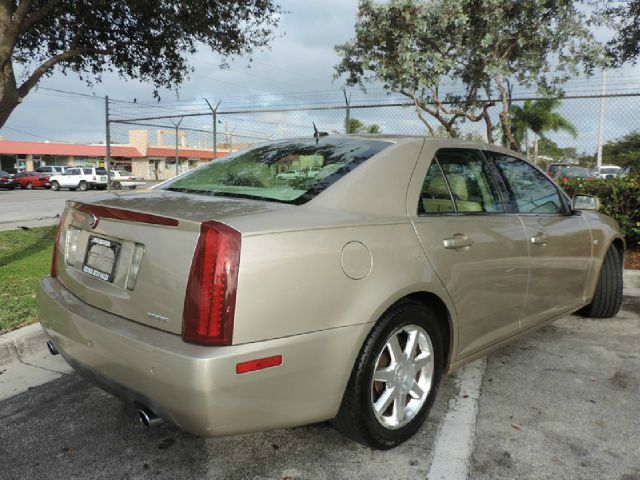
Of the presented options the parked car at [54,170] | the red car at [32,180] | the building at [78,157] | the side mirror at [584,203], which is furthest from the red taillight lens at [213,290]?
the red car at [32,180]

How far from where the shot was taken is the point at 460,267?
2.81 metres

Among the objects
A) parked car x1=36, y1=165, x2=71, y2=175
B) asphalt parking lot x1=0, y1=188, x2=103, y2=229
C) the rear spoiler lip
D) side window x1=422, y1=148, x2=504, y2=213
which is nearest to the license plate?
the rear spoiler lip

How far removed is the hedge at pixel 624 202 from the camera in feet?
24.5

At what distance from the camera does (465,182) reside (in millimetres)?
3189

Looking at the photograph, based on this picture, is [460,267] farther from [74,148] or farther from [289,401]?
[74,148]

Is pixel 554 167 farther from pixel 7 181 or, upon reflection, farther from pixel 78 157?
pixel 78 157

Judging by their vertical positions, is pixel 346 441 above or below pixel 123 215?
below

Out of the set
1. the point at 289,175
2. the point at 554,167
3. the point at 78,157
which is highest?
the point at 78,157

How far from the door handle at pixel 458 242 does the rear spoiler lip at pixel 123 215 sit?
4.55 ft

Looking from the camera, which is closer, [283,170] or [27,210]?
[283,170]

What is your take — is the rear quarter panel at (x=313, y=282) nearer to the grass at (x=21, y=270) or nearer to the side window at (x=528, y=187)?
the side window at (x=528, y=187)

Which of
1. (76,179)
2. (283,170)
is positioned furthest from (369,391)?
(76,179)

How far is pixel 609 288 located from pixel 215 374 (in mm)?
4052

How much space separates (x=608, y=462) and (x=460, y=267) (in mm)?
1151
